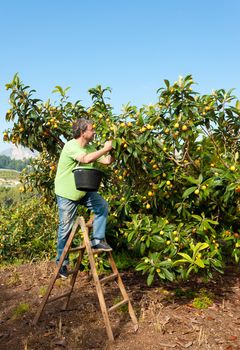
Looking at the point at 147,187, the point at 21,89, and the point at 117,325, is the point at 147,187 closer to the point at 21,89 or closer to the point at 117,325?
the point at 117,325

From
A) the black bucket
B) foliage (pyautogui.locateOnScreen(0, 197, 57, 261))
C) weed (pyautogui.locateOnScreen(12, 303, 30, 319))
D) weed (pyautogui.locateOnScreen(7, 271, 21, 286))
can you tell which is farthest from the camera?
foliage (pyautogui.locateOnScreen(0, 197, 57, 261))

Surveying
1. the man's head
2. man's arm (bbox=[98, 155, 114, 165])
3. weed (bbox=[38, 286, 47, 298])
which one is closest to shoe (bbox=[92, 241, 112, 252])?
man's arm (bbox=[98, 155, 114, 165])

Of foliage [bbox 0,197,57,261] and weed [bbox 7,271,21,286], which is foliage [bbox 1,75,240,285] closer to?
weed [bbox 7,271,21,286]

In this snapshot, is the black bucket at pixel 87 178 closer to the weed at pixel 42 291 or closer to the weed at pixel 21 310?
the weed at pixel 21 310

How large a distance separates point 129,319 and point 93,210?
1291 mm

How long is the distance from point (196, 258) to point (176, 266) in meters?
0.33

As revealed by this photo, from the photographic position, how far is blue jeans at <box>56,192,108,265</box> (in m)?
4.18

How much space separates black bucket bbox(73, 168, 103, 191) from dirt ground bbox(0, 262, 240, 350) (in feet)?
4.91

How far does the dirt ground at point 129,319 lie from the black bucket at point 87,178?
58.9 inches

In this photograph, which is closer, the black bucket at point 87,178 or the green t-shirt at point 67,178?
the black bucket at point 87,178

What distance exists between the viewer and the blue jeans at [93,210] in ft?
13.7

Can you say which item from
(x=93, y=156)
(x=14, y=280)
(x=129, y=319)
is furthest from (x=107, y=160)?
(x=14, y=280)

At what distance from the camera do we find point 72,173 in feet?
14.0

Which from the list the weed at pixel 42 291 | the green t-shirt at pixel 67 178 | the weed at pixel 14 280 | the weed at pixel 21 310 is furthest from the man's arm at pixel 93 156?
the weed at pixel 14 280
